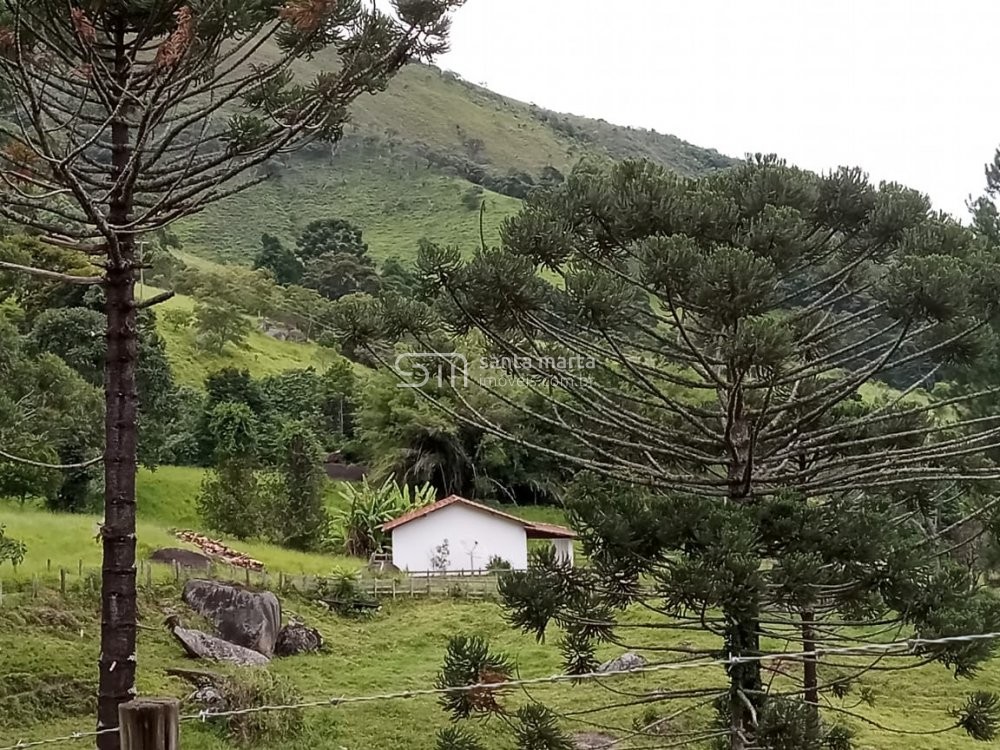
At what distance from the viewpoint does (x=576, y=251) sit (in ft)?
16.5

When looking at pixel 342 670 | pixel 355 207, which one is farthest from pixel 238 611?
pixel 355 207

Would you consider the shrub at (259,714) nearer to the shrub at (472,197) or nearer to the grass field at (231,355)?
the grass field at (231,355)

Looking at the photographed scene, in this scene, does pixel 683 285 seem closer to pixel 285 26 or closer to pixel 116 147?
pixel 285 26

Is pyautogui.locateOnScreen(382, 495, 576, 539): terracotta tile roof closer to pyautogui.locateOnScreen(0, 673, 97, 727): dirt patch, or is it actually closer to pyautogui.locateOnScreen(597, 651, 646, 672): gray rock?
pyautogui.locateOnScreen(597, 651, 646, 672): gray rock

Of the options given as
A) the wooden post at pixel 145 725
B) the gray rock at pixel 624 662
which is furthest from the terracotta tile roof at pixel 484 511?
the wooden post at pixel 145 725

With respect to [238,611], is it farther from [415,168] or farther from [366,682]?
[415,168]

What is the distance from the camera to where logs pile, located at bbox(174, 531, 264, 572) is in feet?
48.6

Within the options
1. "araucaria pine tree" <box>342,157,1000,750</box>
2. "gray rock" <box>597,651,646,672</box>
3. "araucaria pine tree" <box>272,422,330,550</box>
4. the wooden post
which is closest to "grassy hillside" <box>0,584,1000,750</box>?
"gray rock" <box>597,651,646,672</box>

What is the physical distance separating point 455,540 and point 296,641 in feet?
23.1

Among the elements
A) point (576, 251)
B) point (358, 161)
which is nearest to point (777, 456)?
point (576, 251)

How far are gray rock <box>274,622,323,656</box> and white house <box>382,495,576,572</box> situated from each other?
644 cm

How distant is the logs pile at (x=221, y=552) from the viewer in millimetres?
14805

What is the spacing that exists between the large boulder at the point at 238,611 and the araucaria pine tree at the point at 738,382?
7238mm

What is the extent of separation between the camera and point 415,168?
6494 cm
